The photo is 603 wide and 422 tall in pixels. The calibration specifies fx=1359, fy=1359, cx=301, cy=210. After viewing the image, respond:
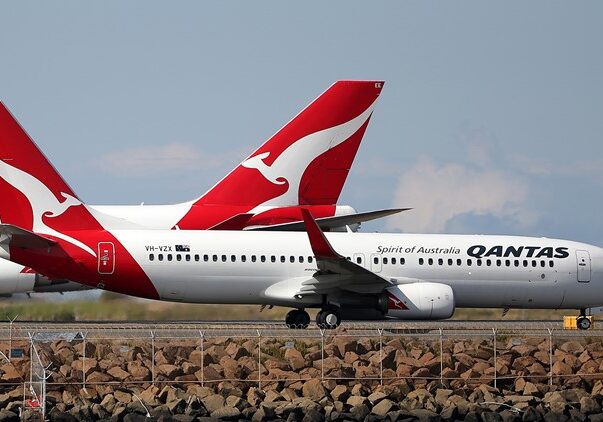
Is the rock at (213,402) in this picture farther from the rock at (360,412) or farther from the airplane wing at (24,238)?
the airplane wing at (24,238)

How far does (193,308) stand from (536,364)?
45.0ft

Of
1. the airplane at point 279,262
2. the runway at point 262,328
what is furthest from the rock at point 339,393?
the airplane at point 279,262

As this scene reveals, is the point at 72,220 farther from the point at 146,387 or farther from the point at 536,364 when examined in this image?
the point at 536,364

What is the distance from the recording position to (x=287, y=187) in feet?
166

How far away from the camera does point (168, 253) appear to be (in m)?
42.7

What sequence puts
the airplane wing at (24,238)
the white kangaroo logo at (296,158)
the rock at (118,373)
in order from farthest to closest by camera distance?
1. the white kangaroo logo at (296,158)
2. the airplane wing at (24,238)
3. the rock at (118,373)

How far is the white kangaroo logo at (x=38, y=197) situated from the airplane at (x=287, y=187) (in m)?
2.93

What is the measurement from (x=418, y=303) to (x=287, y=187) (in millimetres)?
9354

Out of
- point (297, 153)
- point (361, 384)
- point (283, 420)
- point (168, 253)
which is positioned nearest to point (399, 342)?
point (361, 384)

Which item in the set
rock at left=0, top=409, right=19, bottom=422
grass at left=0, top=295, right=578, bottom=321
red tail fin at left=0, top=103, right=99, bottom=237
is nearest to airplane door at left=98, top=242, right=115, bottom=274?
red tail fin at left=0, top=103, right=99, bottom=237

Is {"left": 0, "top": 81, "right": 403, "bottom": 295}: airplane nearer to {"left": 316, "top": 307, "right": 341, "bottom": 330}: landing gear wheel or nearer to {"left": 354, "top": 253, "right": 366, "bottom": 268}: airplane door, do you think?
{"left": 354, "top": 253, "right": 366, "bottom": 268}: airplane door

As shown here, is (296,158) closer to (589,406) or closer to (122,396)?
(122,396)

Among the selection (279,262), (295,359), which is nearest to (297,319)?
(279,262)

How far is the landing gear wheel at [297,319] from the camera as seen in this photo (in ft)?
147
